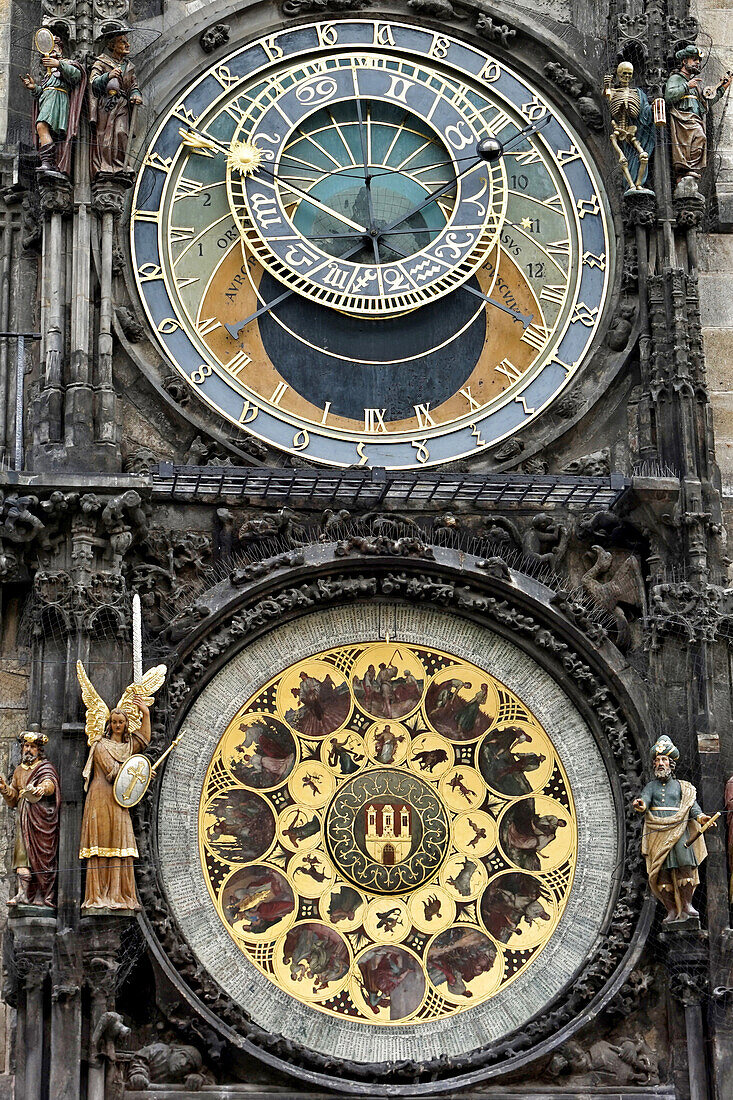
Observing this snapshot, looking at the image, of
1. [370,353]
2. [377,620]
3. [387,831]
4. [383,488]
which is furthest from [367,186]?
[387,831]

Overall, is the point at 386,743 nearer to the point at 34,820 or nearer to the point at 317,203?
the point at 34,820

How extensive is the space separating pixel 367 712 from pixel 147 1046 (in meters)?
2.21

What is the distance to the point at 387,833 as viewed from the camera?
14.8 metres

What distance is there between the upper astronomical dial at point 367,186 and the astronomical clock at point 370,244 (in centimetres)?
1

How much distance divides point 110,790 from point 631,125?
5.14 metres

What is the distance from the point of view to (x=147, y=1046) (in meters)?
14.1

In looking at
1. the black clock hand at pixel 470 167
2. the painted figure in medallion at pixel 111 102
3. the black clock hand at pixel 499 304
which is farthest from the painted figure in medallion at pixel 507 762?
the painted figure in medallion at pixel 111 102

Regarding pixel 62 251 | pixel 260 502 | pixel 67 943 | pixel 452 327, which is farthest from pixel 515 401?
pixel 67 943

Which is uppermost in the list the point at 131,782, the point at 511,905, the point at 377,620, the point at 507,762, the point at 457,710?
the point at 377,620

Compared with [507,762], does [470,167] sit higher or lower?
higher

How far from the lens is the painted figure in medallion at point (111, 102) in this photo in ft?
51.2

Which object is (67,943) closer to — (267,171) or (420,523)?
(420,523)

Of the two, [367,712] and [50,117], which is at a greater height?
[50,117]

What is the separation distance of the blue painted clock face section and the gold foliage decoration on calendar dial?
5.12 ft
